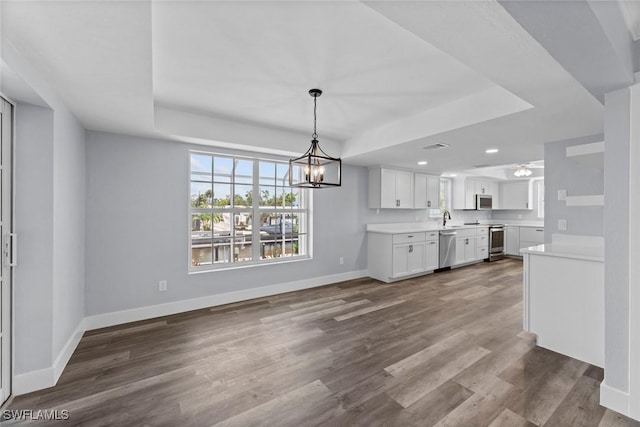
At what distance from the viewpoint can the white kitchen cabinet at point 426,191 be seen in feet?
19.7

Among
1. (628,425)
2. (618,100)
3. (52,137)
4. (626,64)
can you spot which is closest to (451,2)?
(626,64)

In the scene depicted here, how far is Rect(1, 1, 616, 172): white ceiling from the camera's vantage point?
138 cm

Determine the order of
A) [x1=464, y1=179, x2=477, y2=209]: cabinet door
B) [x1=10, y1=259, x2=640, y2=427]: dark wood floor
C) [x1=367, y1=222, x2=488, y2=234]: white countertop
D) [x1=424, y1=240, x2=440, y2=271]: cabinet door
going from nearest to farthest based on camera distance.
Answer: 1. [x1=10, y1=259, x2=640, y2=427]: dark wood floor
2. [x1=367, y1=222, x2=488, y2=234]: white countertop
3. [x1=424, y1=240, x2=440, y2=271]: cabinet door
4. [x1=464, y1=179, x2=477, y2=209]: cabinet door

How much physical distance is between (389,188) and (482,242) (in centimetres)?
323

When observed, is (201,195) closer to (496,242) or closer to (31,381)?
(31,381)

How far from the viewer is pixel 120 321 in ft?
10.5

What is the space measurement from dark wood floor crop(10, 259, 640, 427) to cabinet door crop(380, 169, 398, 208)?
2324 millimetres

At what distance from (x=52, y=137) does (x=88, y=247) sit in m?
1.46

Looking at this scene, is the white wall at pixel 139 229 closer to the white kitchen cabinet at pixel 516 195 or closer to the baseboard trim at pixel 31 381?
the baseboard trim at pixel 31 381

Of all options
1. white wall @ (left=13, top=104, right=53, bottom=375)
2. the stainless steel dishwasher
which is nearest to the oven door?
the stainless steel dishwasher

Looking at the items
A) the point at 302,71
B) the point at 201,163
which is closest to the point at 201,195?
the point at 201,163

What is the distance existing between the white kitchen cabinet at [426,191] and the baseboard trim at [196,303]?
8.14 ft

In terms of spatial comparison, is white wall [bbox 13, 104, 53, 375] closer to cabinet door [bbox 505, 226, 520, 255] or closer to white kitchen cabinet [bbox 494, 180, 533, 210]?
cabinet door [bbox 505, 226, 520, 255]

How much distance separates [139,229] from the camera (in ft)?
11.0
